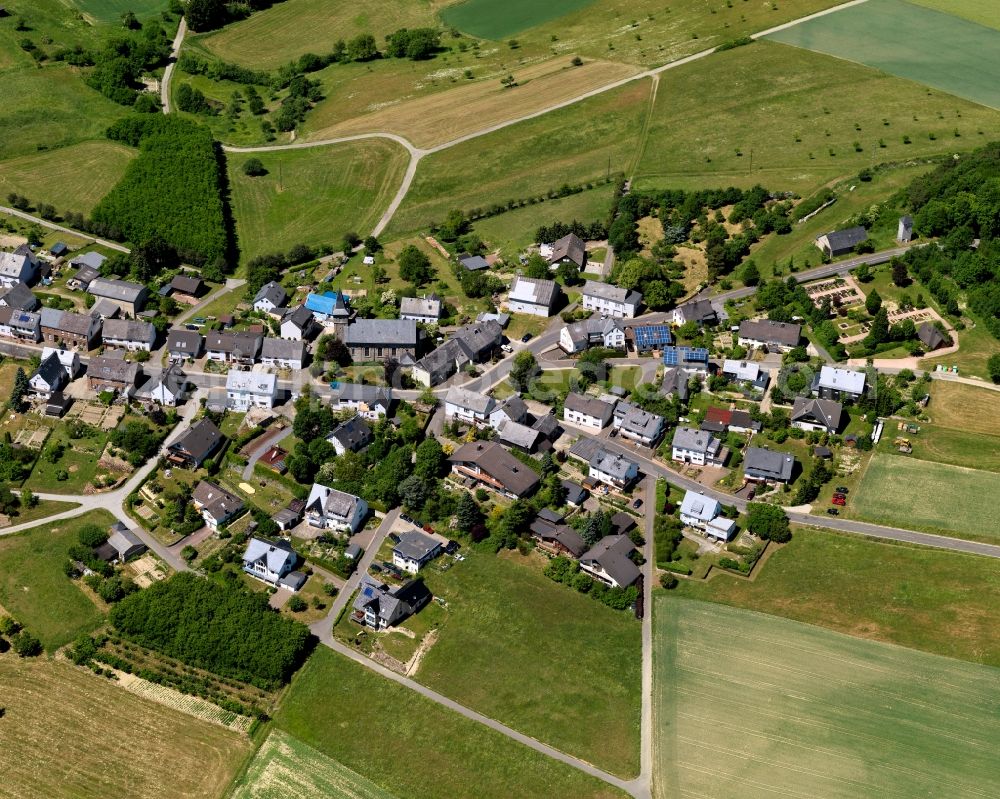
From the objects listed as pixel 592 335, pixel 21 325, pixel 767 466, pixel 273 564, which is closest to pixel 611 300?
pixel 592 335

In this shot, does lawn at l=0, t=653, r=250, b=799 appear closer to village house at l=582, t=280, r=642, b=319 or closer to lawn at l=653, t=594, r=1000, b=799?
lawn at l=653, t=594, r=1000, b=799

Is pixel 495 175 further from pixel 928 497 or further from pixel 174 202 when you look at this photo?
pixel 928 497

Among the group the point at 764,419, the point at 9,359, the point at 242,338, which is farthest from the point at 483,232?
the point at 9,359

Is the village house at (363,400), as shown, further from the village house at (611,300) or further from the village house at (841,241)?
the village house at (841,241)

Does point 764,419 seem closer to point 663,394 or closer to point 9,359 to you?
point 663,394

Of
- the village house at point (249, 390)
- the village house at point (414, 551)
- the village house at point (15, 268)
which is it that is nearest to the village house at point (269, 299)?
the village house at point (249, 390)

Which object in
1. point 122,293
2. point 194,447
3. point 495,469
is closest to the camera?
point 495,469

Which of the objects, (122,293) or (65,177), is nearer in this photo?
(122,293)

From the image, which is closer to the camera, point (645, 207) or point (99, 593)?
point (99, 593)
